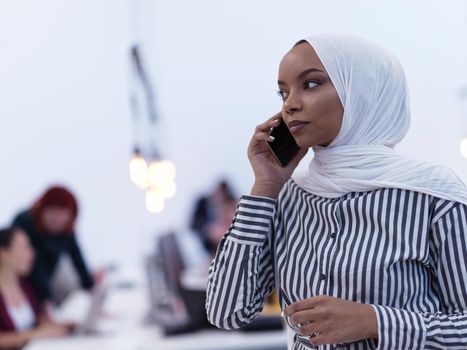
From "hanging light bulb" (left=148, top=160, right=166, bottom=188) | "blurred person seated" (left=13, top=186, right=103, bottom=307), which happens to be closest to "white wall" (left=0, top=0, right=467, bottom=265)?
"hanging light bulb" (left=148, top=160, right=166, bottom=188)

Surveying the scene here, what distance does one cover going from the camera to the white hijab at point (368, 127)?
0.92 m

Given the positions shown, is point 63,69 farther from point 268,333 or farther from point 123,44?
point 268,333

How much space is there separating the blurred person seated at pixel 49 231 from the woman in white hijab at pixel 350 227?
260 cm

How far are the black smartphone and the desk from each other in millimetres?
1700

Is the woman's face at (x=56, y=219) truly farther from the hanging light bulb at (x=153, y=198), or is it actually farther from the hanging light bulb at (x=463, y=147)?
the hanging light bulb at (x=463, y=147)

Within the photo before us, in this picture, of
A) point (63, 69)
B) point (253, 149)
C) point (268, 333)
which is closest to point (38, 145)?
point (63, 69)

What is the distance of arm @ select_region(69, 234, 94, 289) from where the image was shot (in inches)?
155

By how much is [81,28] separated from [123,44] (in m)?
0.34

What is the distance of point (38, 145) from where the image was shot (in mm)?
5016

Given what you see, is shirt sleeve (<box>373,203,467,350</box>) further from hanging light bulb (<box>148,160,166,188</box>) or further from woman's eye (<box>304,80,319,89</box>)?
hanging light bulb (<box>148,160,166,188</box>)

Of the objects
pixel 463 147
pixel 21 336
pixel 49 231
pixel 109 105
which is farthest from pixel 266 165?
pixel 109 105

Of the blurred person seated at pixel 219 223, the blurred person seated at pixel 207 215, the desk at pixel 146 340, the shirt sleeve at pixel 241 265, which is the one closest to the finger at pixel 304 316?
the shirt sleeve at pixel 241 265

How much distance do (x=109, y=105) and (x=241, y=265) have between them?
14.7 feet

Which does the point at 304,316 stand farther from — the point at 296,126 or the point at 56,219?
the point at 56,219
